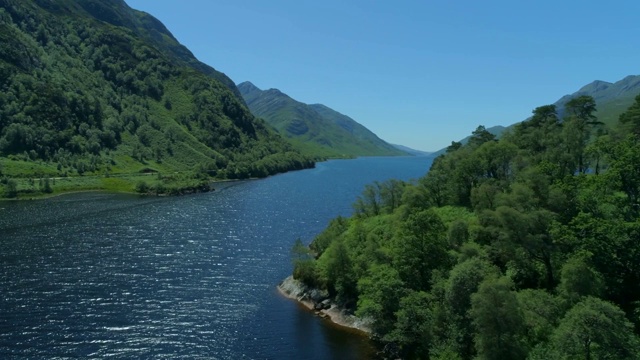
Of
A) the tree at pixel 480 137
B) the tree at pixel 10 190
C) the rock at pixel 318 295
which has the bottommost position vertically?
the rock at pixel 318 295

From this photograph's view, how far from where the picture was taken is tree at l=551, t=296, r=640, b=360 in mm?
38469

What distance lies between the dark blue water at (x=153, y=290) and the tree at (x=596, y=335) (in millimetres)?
27452

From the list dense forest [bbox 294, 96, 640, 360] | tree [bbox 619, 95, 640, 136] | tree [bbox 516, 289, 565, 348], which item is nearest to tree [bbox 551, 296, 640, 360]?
dense forest [bbox 294, 96, 640, 360]

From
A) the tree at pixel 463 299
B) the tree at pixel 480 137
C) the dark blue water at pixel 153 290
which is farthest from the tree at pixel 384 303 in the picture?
the tree at pixel 480 137

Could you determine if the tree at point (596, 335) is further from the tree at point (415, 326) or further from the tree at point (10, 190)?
the tree at point (10, 190)

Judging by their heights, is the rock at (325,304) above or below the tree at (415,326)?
below

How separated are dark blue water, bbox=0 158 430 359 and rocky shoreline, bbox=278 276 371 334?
7.15 feet

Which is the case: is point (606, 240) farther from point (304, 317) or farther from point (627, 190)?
point (304, 317)

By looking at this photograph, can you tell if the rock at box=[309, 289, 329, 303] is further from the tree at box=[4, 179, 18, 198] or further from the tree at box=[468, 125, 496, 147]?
the tree at box=[4, 179, 18, 198]

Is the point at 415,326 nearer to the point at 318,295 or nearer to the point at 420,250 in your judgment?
the point at 420,250

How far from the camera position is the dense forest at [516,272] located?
150 feet

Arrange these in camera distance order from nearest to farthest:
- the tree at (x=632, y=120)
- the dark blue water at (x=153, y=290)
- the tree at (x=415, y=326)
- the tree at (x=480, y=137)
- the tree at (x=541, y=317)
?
the tree at (x=541, y=317), the tree at (x=415, y=326), the dark blue water at (x=153, y=290), the tree at (x=632, y=120), the tree at (x=480, y=137)

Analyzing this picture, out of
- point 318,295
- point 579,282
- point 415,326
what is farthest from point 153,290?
point 579,282

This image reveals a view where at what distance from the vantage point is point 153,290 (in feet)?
271
